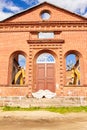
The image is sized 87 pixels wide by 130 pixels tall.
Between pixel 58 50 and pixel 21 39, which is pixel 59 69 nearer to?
pixel 58 50

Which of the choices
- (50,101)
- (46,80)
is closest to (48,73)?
(46,80)

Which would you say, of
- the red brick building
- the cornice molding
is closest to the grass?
the red brick building

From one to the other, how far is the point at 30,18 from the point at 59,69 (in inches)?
244

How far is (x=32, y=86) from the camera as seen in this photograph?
19.9 metres

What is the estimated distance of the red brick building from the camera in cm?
1983

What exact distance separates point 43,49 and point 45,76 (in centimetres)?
269

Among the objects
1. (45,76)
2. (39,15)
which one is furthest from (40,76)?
(39,15)

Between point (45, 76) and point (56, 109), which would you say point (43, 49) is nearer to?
point (45, 76)

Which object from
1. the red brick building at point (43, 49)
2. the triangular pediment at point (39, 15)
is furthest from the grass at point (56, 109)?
the triangular pediment at point (39, 15)

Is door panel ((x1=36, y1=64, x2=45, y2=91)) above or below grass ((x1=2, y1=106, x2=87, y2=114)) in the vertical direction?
above

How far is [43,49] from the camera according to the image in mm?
20734

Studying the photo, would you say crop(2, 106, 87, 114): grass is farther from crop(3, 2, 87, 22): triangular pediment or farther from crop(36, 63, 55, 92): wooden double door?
crop(3, 2, 87, 22): triangular pediment

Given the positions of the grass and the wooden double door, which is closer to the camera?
the grass

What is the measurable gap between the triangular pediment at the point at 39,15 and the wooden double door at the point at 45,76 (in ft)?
15.9
